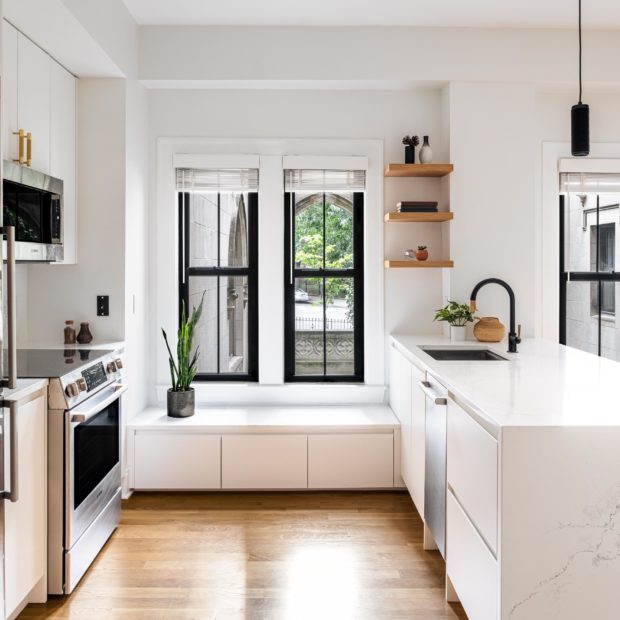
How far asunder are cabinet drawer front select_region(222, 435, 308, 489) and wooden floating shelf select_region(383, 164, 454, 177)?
5.69ft

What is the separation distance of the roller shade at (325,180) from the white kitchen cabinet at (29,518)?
84.0 inches

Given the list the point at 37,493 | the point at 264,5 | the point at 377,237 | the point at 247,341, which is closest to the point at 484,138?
the point at 377,237

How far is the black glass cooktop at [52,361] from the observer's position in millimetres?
2336

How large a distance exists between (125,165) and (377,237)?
1626 mm

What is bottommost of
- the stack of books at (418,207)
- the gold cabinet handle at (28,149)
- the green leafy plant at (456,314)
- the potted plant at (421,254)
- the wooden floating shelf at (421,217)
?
the green leafy plant at (456,314)

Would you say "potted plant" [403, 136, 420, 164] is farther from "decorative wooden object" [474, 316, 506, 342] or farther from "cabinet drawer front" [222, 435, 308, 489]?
"cabinet drawer front" [222, 435, 308, 489]

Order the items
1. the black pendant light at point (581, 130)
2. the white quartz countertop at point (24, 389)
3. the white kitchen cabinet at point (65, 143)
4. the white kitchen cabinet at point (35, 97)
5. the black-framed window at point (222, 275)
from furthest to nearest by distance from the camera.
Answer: the black-framed window at point (222, 275), the white kitchen cabinet at point (65, 143), the white kitchen cabinet at point (35, 97), the black pendant light at point (581, 130), the white quartz countertop at point (24, 389)

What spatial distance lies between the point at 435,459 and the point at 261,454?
1.23 metres

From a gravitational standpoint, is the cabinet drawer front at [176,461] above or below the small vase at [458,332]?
below

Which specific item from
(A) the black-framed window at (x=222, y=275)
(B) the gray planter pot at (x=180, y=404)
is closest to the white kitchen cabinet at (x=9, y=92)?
(A) the black-framed window at (x=222, y=275)

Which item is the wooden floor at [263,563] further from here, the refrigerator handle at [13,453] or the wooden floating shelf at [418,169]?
the wooden floating shelf at [418,169]

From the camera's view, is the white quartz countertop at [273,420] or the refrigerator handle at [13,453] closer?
the refrigerator handle at [13,453]

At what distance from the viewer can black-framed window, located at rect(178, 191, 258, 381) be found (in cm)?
390

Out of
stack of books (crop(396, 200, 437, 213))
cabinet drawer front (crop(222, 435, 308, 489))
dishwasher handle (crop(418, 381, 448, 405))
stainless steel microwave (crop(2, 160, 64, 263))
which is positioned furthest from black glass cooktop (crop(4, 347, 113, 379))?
stack of books (crop(396, 200, 437, 213))
